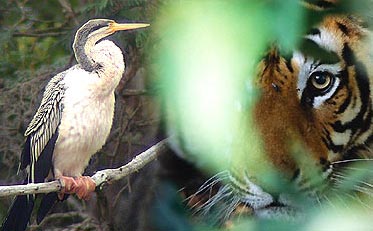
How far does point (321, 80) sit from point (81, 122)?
0.35 m

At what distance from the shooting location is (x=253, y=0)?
1054mm

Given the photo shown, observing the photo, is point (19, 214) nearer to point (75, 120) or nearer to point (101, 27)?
point (75, 120)

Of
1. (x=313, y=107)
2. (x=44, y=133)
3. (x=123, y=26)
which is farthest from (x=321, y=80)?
(x=44, y=133)

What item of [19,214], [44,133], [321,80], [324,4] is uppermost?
[324,4]

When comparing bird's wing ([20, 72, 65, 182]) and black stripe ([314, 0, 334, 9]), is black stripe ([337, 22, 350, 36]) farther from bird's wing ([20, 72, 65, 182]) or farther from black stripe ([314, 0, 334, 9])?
bird's wing ([20, 72, 65, 182])

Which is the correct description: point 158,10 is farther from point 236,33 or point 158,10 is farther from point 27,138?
point 27,138

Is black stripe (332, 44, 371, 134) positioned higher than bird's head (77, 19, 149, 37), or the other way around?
bird's head (77, 19, 149, 37)

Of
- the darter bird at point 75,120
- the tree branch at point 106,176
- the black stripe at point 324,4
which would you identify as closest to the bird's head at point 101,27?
the darter bird at point 75,120

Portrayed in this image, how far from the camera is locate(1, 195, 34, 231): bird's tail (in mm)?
1123

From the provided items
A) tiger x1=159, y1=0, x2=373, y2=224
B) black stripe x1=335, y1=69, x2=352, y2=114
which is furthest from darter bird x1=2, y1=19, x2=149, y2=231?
black stripe x1=335, y1=69, x2=352, y2=114

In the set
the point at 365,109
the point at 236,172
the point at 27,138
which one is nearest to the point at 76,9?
the point at 27,138

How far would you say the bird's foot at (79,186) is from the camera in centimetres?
112

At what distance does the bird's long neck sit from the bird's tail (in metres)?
0.21

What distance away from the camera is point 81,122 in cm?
110
